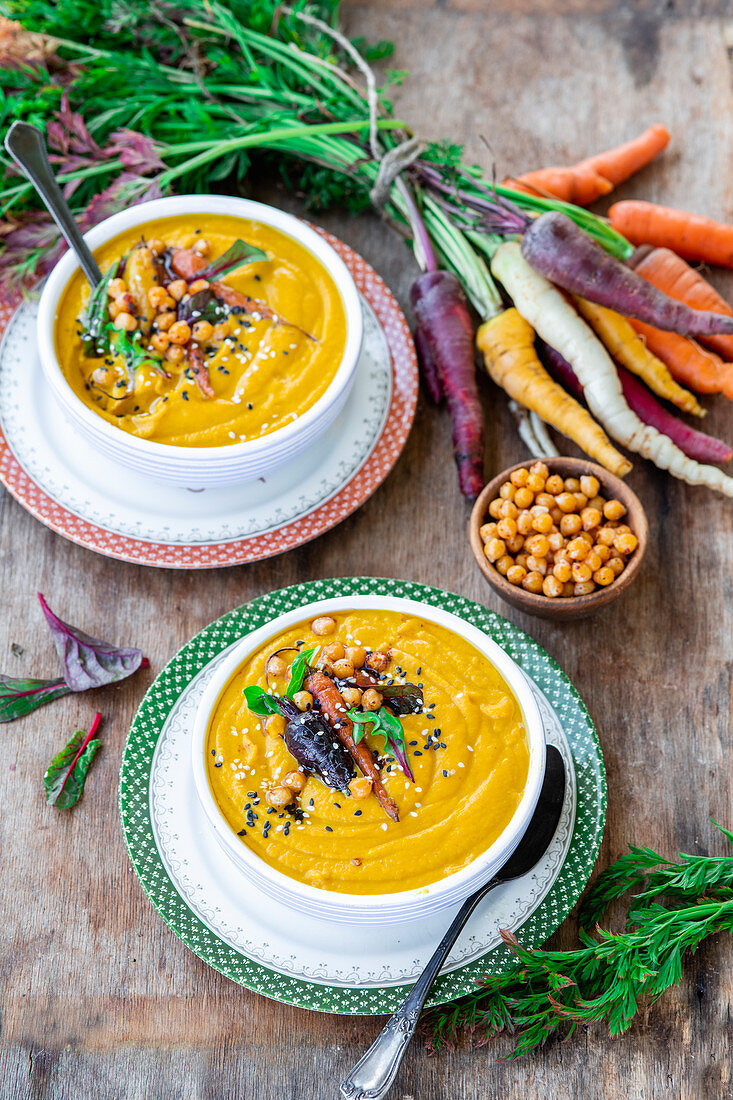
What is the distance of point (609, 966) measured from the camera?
2391 millimetres

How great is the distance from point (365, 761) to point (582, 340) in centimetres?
153

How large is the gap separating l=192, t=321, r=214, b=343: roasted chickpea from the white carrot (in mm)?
1015

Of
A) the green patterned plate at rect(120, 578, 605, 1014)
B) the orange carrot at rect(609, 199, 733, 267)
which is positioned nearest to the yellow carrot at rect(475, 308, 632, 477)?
the orange carrot at rect(609, 199, 733, 267)

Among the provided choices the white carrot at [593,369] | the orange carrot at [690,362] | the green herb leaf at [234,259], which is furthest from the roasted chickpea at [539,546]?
the green herb leaf at [234,259]

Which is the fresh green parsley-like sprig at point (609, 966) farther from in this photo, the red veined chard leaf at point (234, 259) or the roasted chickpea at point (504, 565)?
the red veined chard leaf at point (234, 259)

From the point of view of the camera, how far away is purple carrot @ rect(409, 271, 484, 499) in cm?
296

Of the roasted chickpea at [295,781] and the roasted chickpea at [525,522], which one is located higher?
the roasted chickpea at [525,522]

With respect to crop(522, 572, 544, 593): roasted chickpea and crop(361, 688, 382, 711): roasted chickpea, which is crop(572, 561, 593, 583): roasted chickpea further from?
crop(361, 688, 382, 711): roasted chickpea

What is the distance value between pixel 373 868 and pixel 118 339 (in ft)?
5.02

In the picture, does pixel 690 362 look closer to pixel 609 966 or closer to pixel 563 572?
pixel 563 572

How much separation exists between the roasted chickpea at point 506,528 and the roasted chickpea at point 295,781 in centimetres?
92

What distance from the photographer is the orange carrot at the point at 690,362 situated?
3.12 m

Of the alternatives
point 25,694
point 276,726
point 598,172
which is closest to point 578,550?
point 276,726

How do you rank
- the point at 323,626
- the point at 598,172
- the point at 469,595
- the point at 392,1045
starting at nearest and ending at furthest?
the point at 392,1045, the point at 323,626, the point at 469,595, the point at 598,172
